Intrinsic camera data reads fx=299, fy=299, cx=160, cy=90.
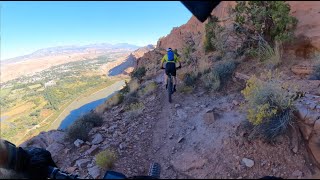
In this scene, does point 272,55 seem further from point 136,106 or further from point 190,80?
point 136,106

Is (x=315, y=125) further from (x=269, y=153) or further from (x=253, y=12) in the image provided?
(x=253, y=12)

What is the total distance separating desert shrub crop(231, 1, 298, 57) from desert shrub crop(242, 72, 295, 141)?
3.43 meters

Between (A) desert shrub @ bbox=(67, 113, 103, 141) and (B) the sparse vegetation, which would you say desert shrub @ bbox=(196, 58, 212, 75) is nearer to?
(B) the sparse vegetation

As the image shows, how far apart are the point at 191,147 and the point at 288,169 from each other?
1.96 meters

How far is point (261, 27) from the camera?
1007cm

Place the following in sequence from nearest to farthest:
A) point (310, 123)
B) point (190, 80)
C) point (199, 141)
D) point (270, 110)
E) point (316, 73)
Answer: point (310, 123) → point (270, 110) → point (199, 141) → point (316, 73) → point (190, 80)

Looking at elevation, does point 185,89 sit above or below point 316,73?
below

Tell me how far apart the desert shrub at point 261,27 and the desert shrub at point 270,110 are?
11.3ft

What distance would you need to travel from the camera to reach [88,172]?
6242 millimetres

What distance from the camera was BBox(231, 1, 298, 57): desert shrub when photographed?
9098mm

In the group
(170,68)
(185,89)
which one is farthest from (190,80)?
(170,68)

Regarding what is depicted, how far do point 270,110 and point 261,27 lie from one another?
4.92 meters

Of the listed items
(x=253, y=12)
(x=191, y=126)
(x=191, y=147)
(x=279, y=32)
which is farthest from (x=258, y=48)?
(x=191, y=147)

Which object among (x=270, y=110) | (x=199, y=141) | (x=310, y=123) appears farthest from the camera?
(x=199, y=141)
